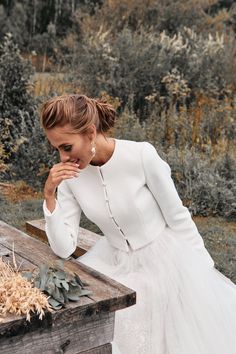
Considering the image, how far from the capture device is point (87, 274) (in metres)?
2.22

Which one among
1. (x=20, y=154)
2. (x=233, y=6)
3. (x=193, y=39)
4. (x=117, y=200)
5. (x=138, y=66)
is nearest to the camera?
(x=117, y=200)

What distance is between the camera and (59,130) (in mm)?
2311

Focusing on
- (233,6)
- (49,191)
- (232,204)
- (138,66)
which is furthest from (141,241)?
(233,6)

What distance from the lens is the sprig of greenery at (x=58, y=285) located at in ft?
6.11

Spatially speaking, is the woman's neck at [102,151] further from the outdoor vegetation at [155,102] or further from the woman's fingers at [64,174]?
the outdoor vegetation at [155,102]

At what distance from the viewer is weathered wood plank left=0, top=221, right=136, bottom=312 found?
1.98 metres

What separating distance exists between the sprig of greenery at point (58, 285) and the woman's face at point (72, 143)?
1.70ft

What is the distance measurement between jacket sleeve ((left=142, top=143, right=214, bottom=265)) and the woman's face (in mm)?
268

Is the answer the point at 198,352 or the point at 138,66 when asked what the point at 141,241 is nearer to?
the point at 198,352

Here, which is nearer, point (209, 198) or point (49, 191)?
point (49, 191)

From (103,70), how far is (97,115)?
666cm

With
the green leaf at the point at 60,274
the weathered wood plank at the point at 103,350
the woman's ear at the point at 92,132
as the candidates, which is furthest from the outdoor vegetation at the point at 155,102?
the green leaf at the point at 60,274

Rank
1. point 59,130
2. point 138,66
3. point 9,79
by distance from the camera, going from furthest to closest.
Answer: point 138,66 → point 9,79 → point 59,130

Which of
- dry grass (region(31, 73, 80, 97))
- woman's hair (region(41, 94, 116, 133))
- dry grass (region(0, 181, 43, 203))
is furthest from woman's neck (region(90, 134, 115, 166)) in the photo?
dry grass (region(31, 73, 80, 97))
